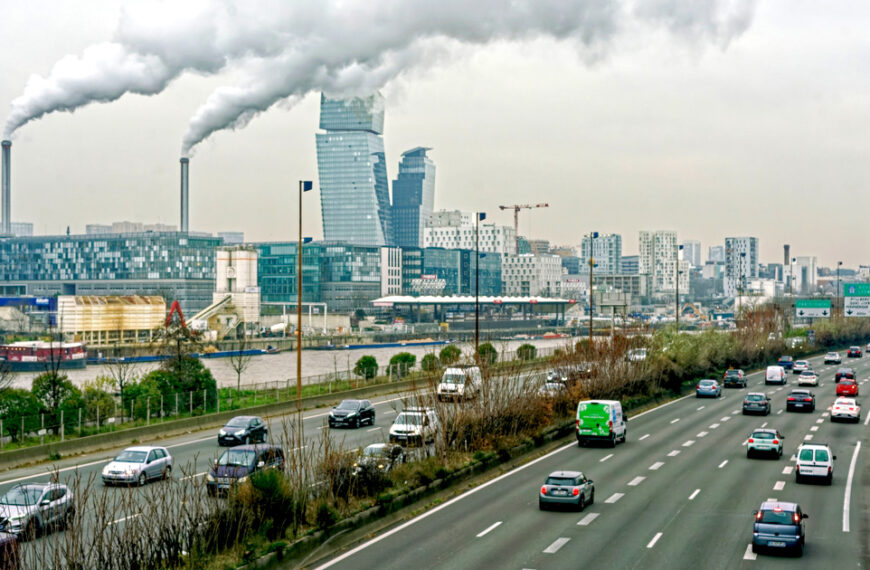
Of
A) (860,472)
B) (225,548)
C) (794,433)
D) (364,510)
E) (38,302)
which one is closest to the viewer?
(225,548)

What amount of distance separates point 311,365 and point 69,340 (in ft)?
169

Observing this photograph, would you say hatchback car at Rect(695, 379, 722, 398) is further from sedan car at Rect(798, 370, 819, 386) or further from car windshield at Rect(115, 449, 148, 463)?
car windshield at Rect(115, 449, 148, 463)

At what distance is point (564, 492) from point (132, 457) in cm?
1547

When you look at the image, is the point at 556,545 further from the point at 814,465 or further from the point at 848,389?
the point at 848,389

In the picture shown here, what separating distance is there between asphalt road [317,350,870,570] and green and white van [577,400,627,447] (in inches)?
32.3

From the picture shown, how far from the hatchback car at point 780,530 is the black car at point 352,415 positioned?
28.6 meters

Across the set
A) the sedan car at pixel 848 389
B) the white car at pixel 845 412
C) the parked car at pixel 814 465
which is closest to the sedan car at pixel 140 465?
the parked car at pixel 814 465

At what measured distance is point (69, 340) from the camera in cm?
15962

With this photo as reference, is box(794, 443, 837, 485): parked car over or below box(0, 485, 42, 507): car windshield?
below

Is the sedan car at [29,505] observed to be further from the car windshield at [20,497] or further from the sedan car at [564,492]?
the sedan car at [564,492]

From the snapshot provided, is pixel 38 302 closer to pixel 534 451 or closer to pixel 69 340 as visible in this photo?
pixel 69 340

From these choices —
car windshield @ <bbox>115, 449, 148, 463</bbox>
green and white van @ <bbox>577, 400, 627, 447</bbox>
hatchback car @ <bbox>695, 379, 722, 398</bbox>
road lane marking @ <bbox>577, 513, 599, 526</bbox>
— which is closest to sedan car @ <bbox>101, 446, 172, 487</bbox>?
car windshield @ <bbox>115, 449, 148, 463</bbox>

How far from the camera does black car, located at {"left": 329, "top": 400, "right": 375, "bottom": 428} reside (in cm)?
5203

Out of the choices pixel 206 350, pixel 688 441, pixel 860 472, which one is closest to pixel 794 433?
pixel 688 441
